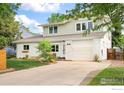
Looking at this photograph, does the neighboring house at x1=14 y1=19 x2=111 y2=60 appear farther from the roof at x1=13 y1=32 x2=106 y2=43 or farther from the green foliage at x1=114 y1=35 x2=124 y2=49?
the green foliage at x1=114 y1=35 x2=124 y2=49

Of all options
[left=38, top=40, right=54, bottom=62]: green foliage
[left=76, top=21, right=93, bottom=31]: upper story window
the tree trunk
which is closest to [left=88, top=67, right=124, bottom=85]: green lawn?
[left=76, top=21, right=93, bottom=31]: upper story window

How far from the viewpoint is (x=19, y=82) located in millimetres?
7316

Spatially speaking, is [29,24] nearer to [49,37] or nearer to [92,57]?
[49,37]

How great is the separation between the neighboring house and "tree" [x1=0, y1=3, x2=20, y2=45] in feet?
0.88

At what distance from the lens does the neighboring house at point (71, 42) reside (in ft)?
26.0

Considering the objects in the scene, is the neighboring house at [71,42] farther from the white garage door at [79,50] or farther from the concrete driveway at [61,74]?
the concrete driveway at [61,74]

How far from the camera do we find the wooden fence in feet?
26.0

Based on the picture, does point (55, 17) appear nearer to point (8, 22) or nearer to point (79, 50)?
point (79, 50)

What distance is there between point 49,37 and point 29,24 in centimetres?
72

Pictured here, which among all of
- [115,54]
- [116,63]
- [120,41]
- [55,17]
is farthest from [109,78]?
[55,17]

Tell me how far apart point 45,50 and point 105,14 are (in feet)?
5.65

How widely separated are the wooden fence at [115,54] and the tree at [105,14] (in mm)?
191
